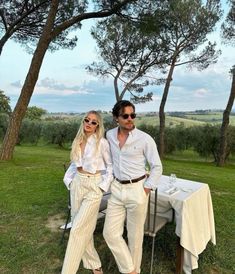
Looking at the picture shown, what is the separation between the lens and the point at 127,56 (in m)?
17.3

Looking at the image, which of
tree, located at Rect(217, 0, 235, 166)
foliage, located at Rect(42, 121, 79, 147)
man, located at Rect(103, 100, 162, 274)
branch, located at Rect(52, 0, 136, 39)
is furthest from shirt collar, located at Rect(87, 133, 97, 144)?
foliage, located at Rect(42, 121, 79, 147)

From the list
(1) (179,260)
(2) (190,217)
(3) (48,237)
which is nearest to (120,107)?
(2) (190,217)

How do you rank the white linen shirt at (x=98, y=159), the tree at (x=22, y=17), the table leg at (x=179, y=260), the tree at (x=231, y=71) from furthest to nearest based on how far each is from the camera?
the tree at (x=231, y=71) → the tree at (x=22, y=17) → the table leg at (x=179, y=260) → the white linen shirt at (x=98, y=159)

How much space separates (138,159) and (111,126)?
37.6ft

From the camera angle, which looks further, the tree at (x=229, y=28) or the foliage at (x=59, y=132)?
the foliage at (x=59, y=132)

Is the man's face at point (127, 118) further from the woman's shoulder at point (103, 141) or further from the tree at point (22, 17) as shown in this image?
the tree at point (22, 17)

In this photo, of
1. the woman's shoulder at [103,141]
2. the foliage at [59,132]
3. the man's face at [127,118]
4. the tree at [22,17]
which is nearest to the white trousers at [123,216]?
the woman's shoulder at [103,141]

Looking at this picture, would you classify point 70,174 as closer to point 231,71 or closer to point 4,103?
point 231,71

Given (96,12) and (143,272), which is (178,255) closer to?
(143,272)

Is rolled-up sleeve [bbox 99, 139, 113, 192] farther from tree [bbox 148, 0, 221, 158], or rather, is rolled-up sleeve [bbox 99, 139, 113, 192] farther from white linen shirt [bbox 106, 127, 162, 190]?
tree [bbox 148, 0, 221, 158]

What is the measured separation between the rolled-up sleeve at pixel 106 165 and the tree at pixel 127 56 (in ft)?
45.8

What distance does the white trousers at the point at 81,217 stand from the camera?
2.61 m

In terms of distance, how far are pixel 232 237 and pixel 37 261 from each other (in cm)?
247

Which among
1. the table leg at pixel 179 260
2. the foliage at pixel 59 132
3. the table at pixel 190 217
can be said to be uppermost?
the table at pixel 190 217
